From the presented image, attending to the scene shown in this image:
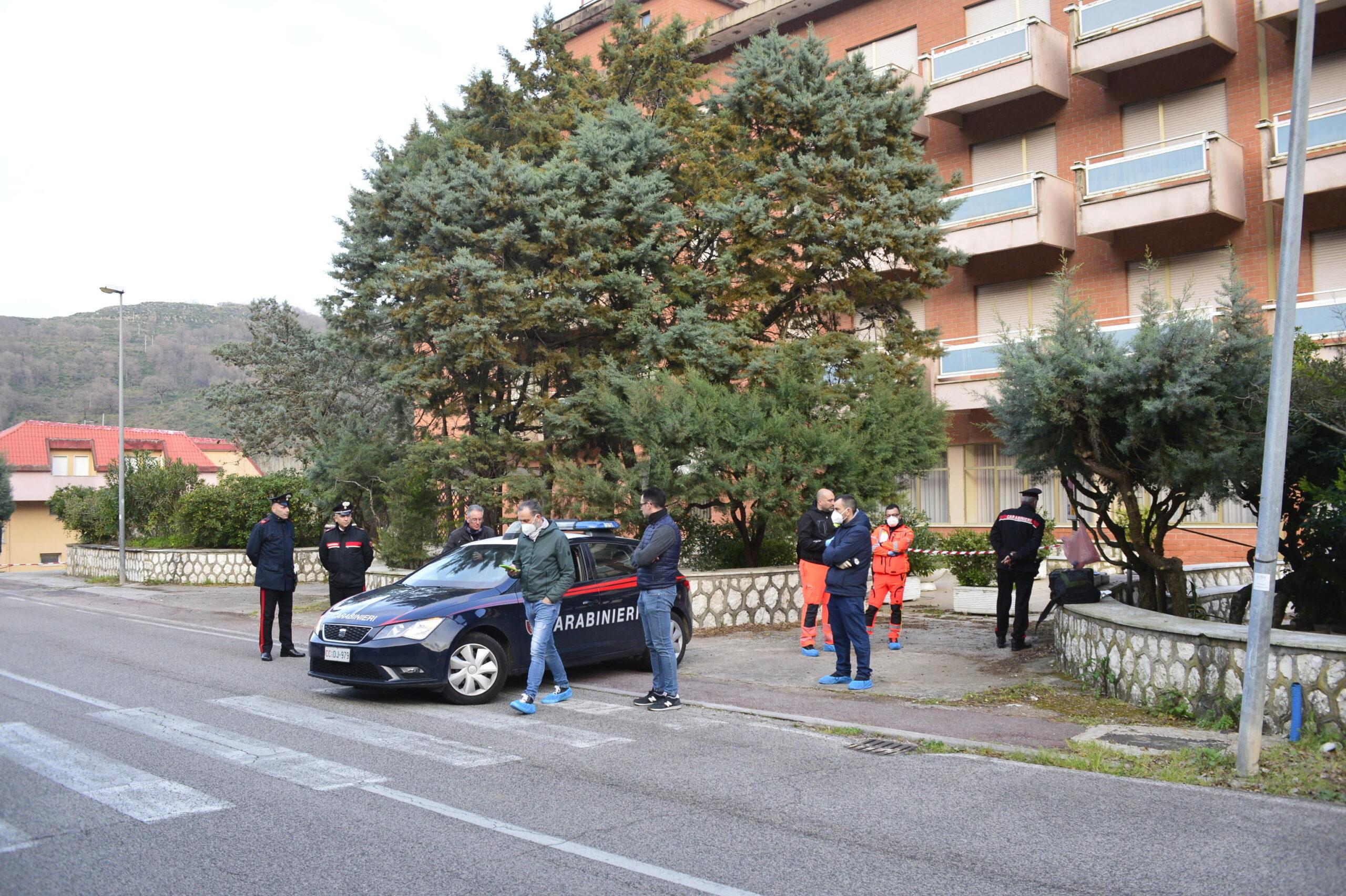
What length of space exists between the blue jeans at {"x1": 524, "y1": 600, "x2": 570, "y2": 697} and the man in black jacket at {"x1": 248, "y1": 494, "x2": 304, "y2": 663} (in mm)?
4314

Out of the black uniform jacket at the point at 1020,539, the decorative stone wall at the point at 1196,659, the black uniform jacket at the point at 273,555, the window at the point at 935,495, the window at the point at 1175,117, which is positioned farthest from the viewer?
the window at the point at 935,495

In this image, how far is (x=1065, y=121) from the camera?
22031 mm

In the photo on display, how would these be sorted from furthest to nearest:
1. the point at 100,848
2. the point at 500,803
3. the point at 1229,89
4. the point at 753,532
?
the point at 1229,89 < the point at 753,532 < the point at 500,803 < the point at 100,848

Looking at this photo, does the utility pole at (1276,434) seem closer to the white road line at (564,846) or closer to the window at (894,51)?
the white road line at (564,846)

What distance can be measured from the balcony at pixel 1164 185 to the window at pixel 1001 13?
420 centimetres

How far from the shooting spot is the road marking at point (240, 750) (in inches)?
253

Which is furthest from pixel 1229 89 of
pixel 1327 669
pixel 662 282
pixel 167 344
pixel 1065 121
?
pixel 167 344

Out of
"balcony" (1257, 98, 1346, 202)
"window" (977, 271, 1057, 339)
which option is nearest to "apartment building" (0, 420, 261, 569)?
"window" (977, 271, 1057, 339)

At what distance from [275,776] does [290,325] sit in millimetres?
28234

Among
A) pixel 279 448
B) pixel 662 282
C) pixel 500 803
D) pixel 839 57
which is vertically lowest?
pixel 500 803

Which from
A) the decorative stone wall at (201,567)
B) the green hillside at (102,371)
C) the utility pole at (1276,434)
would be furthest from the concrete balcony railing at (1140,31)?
the green hillside at (102,371)

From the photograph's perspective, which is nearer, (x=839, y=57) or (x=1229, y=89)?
(x=1229, y=89)

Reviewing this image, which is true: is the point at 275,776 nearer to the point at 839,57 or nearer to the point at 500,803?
the point at 500,803

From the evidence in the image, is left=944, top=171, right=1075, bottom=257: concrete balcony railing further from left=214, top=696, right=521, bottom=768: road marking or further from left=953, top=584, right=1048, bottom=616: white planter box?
left=214, top=696, right=521, bottom=768: road marking
